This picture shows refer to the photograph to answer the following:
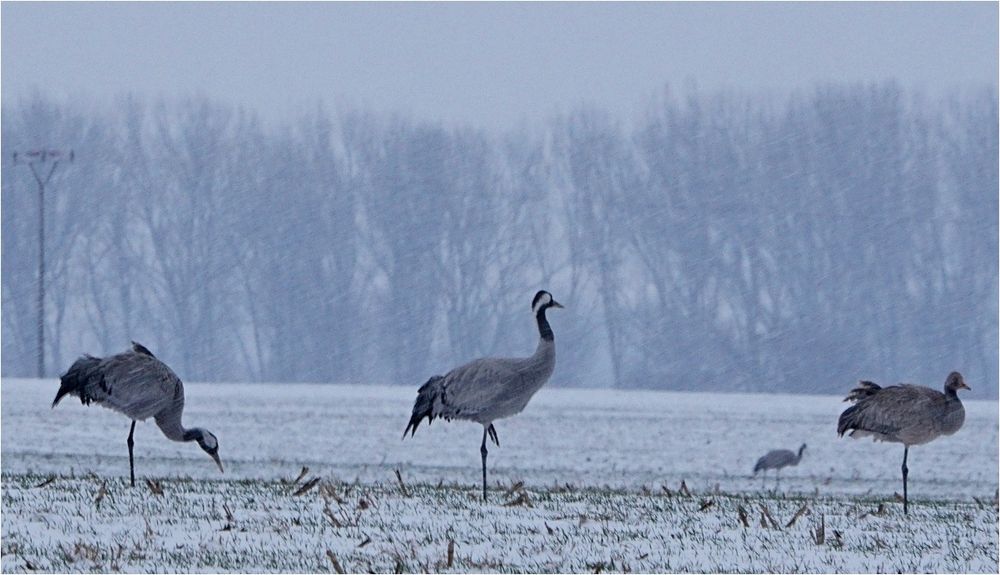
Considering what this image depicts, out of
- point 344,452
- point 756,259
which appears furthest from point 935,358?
point 344,452

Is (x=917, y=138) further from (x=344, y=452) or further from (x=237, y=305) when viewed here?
(x=344, y=452)

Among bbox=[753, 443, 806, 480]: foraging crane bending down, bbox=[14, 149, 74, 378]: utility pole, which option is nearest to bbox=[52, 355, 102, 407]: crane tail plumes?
bbox=[753, 443, 806, 480]: foraging crane bending down

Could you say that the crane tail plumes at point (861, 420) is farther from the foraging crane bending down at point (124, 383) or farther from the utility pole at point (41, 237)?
the utility pole at point (41, 237)

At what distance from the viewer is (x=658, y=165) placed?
62.9m

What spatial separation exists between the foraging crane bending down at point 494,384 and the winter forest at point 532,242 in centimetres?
4328

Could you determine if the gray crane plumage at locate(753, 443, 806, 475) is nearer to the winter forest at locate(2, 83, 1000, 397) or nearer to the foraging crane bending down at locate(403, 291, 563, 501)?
the foraging crane bending down at locate(403, 291, 563, 501)

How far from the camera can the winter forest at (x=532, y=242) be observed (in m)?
57.5

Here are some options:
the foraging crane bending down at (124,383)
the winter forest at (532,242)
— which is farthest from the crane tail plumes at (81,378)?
the winter forest at (532,242)

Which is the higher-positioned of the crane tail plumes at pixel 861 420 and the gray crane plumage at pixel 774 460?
the crane tail plumes at pixel 861 420

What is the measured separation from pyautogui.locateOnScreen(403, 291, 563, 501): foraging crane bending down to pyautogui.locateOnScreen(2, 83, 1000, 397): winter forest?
142 ft

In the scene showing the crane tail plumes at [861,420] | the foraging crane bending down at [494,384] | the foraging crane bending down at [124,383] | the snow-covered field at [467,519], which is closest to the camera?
the snow-covered field at [467,519]

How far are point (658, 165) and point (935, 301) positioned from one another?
12.2 metres

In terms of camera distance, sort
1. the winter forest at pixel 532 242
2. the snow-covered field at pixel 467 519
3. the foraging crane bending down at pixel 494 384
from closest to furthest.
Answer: the snow-covered field at pixel 467 519 → the foraging crane bending down at pixel 494 384 → the winter forest at pixel 532 242

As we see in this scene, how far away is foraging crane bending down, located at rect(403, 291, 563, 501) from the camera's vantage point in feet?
42.5
